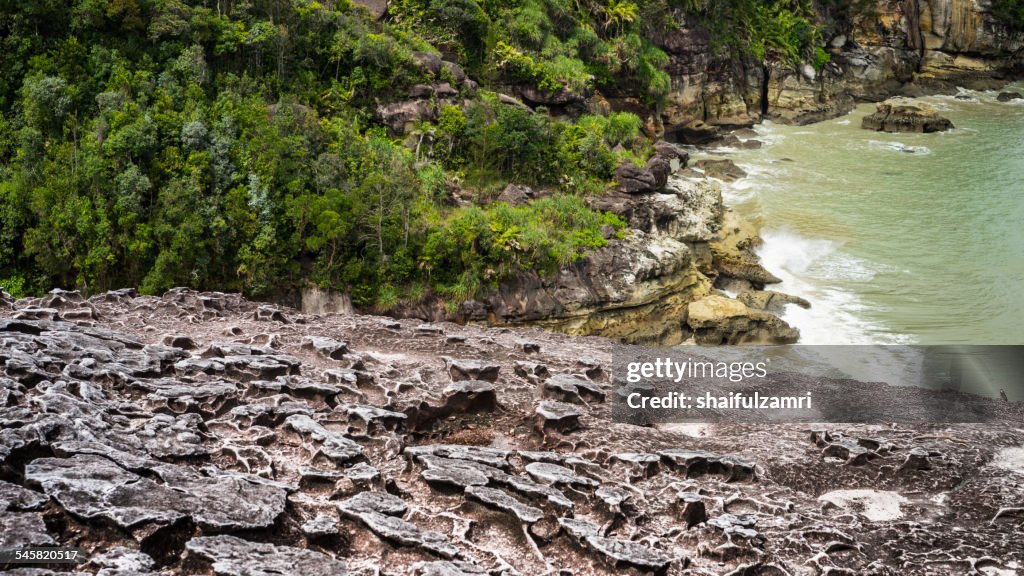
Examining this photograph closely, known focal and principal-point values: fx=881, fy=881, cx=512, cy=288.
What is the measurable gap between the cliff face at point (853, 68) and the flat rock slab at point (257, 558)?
43.6 m

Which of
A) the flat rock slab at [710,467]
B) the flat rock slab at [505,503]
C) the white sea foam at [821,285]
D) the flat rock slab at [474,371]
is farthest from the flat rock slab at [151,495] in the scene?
the white sea foam at [821,285]

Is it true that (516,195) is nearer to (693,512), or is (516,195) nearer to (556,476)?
(556,476)

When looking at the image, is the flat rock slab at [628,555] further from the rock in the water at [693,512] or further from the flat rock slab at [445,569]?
the flat rock slab at [445,569]

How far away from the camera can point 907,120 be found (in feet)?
171

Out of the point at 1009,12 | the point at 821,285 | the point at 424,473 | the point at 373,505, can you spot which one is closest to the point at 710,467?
the point at 424,473

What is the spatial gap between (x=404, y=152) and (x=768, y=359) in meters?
13.6

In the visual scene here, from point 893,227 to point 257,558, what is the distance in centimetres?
3413

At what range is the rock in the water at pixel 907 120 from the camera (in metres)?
51.8

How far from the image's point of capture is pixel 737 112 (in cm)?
5181

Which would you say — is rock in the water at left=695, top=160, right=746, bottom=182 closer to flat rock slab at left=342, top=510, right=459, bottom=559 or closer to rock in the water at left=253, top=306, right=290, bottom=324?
rock in the water at left=253, top=306, right=290, bottom=324

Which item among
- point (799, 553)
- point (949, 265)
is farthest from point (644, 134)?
point (799, 553)

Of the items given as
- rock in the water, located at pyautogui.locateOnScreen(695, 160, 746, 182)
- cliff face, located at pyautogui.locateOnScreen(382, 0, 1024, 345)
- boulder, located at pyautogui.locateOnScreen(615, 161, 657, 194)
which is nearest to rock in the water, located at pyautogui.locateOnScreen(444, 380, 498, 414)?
cliff face, located at pyautogui.locateOnScreen(382, 0, 1024, 345)

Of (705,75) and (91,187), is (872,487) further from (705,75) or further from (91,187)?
(705,75)
